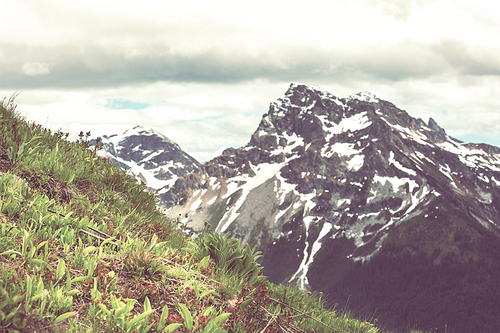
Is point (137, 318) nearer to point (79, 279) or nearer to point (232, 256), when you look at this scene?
point (79, 279)

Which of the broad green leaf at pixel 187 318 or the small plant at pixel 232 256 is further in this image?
the small plant at pixel 232 256

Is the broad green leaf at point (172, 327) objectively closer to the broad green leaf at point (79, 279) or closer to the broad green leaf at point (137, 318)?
the broad green leaf at point (137, 318)

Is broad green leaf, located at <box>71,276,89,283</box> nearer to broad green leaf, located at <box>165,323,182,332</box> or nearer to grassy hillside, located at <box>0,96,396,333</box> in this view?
grassy hillside, located at <box>0,96,396,333</box>

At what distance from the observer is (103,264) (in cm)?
610

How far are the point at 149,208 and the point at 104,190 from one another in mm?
1301

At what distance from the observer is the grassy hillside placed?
504 centimetres

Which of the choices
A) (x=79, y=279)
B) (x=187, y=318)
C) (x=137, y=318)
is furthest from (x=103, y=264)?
(x=187, y=318)

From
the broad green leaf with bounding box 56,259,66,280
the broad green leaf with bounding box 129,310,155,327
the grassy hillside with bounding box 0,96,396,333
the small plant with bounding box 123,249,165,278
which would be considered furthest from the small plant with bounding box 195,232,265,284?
the broad green leaf with bounding box 56,259,66,280

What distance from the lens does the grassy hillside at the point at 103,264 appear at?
5.04 metres

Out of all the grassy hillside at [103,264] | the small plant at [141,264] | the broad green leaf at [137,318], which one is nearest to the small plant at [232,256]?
the grassy hillside at [103,264]

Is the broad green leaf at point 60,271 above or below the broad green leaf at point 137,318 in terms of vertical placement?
above

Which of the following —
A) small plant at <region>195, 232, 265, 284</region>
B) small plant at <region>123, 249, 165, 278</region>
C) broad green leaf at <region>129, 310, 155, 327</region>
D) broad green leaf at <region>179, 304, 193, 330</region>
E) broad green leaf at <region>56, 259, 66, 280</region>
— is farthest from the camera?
small plant at <region>195, 232, 265, 284</region>

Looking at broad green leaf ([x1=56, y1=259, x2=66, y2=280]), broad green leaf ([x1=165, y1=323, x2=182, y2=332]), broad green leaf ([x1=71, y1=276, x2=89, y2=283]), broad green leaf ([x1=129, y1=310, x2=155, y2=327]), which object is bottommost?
broad green leaf ([x1=165, y1=323, x2=182, y2=332])

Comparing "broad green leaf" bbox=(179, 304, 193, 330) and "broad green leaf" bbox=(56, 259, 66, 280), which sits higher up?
"broad green leaf" bbox=(56, 259, 66, 280)
